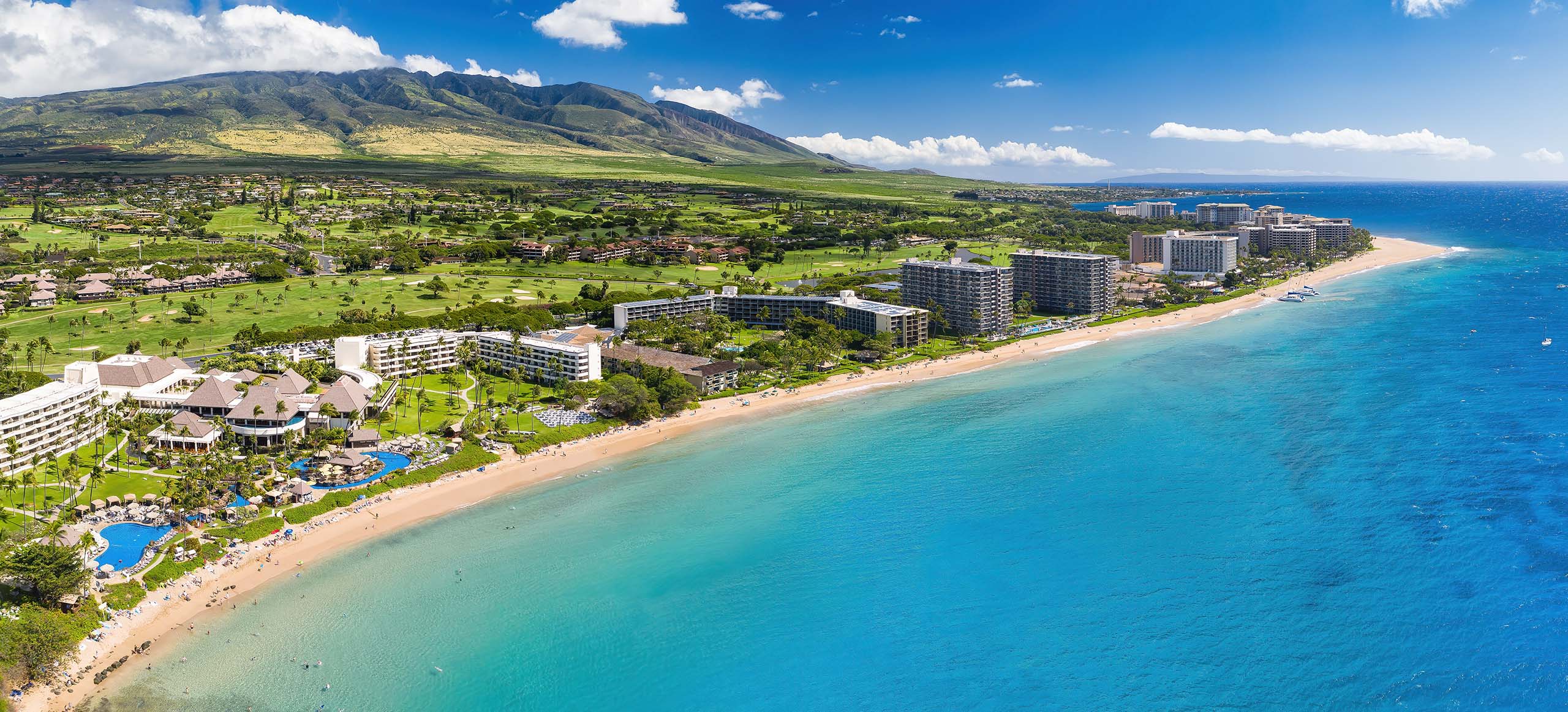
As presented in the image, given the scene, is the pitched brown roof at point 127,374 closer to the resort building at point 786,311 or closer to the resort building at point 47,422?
the resort building at point 47,422

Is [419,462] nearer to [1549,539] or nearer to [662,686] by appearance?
[662,686]

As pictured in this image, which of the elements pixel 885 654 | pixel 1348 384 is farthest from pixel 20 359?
pixel 1348 384

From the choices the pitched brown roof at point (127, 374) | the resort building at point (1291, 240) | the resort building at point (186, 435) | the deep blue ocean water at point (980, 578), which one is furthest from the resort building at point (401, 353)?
the resort building at point (1291, 240)

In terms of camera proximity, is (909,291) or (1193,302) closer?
(909,291)

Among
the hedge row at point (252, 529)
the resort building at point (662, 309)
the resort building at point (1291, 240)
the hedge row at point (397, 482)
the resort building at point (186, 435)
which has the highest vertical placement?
the resort building at point (1291, 240)

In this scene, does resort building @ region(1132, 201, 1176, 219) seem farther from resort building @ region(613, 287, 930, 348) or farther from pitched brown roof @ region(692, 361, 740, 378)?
pitched brown roof @ region(692, 361, 740, 378)

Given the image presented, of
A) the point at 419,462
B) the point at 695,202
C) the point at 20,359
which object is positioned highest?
the point at 695,202
